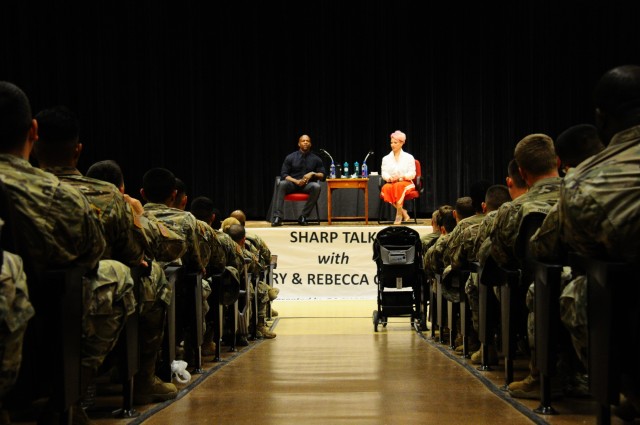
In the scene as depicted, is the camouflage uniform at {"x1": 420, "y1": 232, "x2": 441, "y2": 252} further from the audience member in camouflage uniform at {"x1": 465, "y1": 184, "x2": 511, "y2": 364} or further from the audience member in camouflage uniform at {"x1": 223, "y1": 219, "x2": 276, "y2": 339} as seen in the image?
the audience member in camouflage uniform at {"x1": 465, "y1": 184, "x2": 511, "y2": 364}

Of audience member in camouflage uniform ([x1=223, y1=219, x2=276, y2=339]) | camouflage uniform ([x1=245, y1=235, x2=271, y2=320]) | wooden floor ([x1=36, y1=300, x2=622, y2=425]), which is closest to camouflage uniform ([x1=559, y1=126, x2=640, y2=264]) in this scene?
wooden floor ([x1=36, y1=300, x2=622, y2=425])

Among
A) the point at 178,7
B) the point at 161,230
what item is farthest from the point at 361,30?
the point at 161,230

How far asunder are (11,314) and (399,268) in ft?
19.7

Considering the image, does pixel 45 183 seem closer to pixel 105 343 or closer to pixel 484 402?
pixel 105 343

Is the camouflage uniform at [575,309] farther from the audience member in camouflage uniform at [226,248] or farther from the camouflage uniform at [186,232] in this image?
the audience member in camouflage uniform at [226,248]

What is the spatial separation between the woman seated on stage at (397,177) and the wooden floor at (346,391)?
5.37m

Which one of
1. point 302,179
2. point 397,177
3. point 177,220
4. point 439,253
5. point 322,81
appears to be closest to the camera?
point 177,220

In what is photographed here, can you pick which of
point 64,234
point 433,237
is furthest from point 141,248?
point 433,237

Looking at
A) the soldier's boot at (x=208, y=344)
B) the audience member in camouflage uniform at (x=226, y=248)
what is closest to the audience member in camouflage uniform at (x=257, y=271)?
the audience member in camouflage uniform at (x=226, y=248)

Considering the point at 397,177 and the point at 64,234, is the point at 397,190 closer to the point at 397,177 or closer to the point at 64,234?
the point at 397,177

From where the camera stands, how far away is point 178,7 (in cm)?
1407

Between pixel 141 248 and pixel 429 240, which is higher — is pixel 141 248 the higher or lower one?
the lower one

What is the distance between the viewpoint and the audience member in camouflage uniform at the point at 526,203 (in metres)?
3.59

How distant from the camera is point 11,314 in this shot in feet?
6.16
